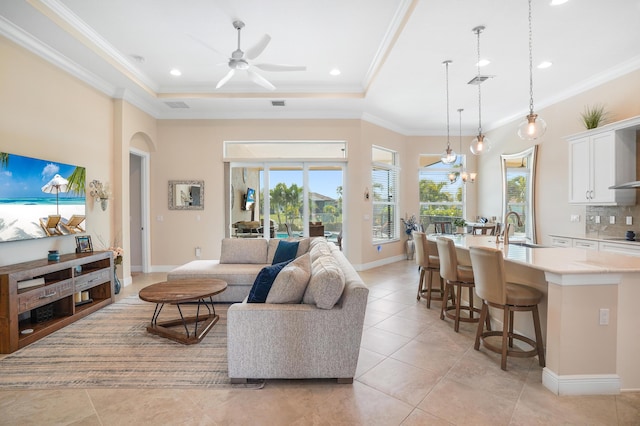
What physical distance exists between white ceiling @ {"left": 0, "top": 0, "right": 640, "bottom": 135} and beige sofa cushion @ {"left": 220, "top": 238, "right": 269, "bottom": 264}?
2615mm

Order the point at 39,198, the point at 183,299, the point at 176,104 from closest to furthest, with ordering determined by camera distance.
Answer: the point at 183,299 → the point at 39,198 → the point at 176,104

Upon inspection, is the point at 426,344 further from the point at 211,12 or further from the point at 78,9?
the point at 78,9

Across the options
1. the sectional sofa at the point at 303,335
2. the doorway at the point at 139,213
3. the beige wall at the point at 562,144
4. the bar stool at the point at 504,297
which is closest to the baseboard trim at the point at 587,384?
the bar stool at the point at 504,297

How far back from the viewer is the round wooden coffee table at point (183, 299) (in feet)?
9.84

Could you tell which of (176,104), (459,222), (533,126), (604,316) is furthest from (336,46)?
(459,222)

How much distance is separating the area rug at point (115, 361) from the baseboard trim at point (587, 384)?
7.20 ft

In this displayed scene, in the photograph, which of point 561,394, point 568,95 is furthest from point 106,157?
point 568,95

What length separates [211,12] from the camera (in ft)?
11.5

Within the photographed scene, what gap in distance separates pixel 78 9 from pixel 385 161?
5.92 meters

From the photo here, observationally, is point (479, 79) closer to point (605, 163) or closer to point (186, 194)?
point (605, 163)

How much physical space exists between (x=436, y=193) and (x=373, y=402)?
6745 mm

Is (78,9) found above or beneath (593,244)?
above

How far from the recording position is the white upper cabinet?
13.8 feet

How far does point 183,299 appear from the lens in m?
2.98
